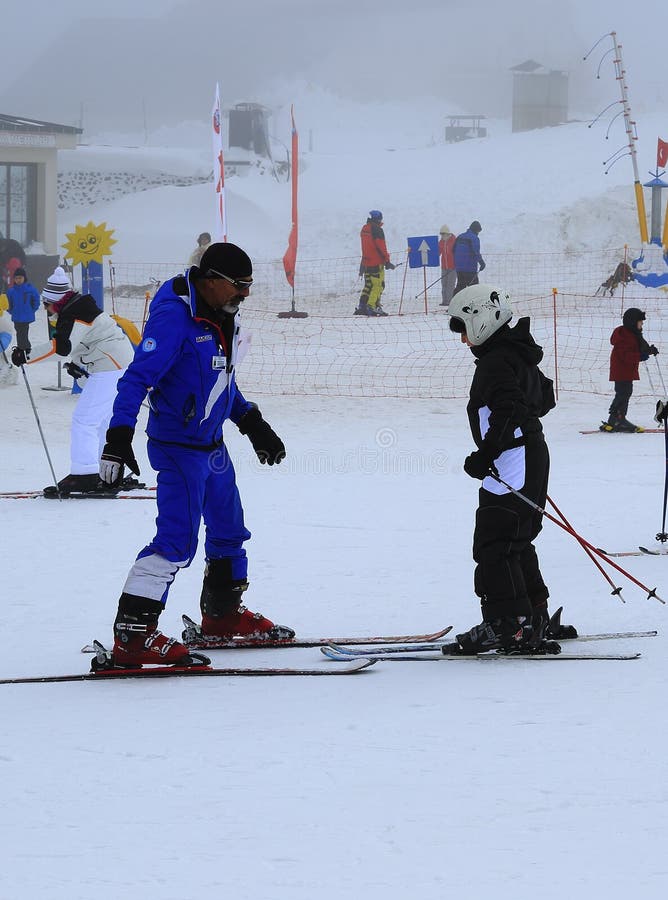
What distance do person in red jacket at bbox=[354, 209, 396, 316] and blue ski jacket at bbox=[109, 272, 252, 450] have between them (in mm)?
15816

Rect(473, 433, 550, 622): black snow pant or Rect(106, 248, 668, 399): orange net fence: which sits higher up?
Rect(106, 248, 668, 399): orange net fence

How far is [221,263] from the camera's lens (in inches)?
177

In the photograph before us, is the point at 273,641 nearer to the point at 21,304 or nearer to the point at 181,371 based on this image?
the point at 181,371

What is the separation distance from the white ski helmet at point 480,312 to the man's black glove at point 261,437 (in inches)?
33.6

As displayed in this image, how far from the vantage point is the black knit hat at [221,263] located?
450 cm

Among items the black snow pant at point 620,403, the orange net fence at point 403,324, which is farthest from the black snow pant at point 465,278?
the black snow pant at point 620,403

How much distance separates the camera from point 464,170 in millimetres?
37062

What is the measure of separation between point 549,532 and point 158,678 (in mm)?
3705

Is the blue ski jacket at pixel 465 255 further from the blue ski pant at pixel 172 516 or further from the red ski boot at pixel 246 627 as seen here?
the blue ski pant at pixel 172 516

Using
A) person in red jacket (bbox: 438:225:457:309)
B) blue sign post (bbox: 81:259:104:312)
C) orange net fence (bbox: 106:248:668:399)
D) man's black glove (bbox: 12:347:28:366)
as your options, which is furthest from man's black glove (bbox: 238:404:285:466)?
person in red jacket (bbox: 438:225:457:309)

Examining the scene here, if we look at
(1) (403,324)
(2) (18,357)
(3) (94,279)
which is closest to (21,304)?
(3) (94,279)

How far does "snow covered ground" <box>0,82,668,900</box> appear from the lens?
2738 mm

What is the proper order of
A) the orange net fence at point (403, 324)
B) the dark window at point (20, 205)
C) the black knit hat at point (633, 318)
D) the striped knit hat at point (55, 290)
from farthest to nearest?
the dark window at point (20, 205) → the orange net fence at point (403, 324) → the black knit hat at point (633, 318) → the striped knit hat at point (55, 290)

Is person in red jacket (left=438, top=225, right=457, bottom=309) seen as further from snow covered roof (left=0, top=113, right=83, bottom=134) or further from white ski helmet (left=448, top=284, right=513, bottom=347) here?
white ski helmet (left=448, top=284, right=513, bottom=347)
